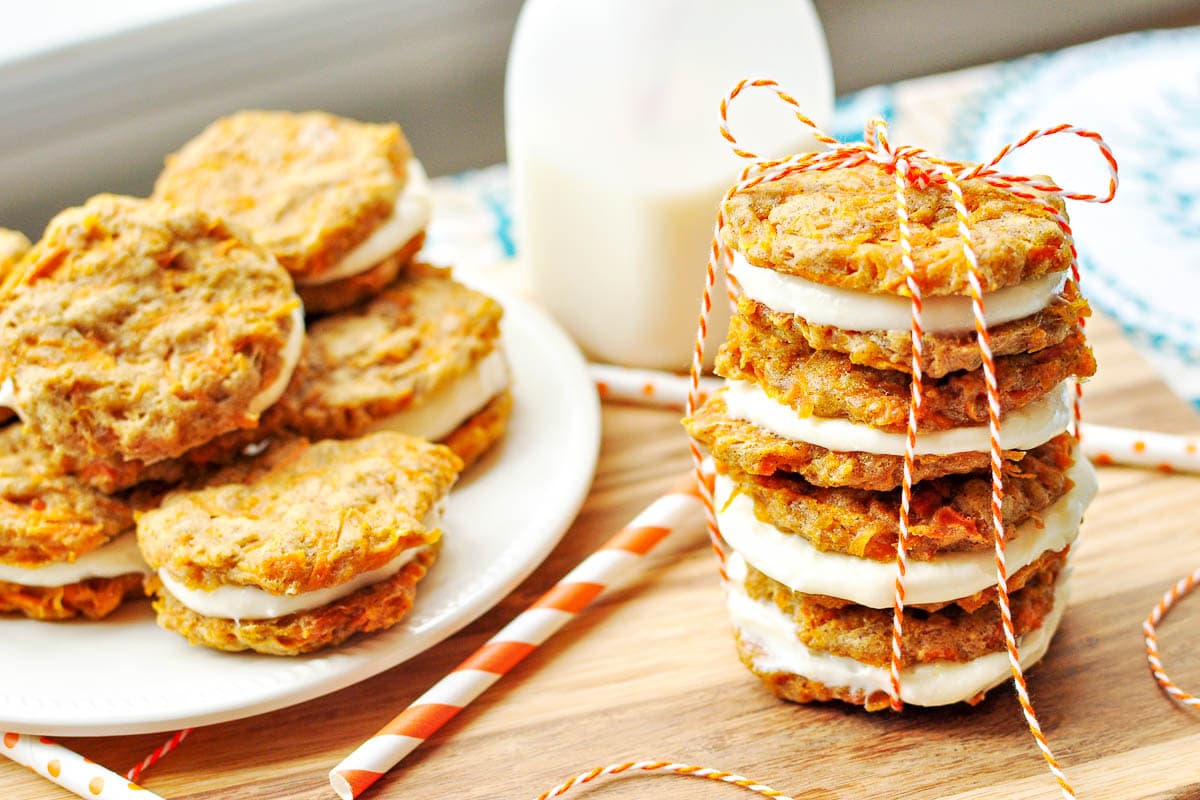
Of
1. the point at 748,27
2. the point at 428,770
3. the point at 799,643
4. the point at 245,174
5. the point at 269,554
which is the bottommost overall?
the point at 428,770

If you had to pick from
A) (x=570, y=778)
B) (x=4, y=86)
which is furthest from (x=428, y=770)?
(x=4, y=86)

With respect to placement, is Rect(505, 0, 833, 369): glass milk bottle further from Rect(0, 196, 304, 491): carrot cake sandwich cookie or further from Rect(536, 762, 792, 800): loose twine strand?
Rect(536, 762, 792, 800): loose twine strand

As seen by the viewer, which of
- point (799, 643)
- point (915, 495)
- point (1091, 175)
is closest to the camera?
point (915, 495)

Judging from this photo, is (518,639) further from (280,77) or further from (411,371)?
(280,77)

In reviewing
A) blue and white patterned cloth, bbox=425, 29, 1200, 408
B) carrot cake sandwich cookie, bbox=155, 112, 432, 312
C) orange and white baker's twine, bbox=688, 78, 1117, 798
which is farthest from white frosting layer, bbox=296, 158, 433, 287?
orange and white baker's twine, bbox=688, 78, 1117, 798

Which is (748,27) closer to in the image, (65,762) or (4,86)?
(65,762)

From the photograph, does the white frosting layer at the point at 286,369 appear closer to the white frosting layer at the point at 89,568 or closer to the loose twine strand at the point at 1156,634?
the white frosting layer at the point at 89,568

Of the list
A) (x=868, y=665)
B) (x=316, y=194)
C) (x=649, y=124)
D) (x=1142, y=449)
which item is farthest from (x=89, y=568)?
(x=1142, y=449)
